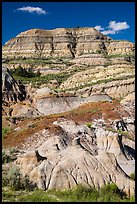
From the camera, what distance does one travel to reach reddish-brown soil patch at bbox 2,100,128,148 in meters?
23.4

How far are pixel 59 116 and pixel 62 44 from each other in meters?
93.3

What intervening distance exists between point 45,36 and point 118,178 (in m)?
111

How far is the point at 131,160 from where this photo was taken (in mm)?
22922

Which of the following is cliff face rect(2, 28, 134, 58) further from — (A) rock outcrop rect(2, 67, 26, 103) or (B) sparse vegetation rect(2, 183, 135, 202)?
(B) sparse vegetation rect(2, 183, 135, 202)

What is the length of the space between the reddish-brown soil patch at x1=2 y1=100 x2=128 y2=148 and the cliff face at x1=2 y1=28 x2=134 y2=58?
80.9m

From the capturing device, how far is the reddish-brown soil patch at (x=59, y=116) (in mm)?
23375

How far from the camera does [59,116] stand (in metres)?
28.6

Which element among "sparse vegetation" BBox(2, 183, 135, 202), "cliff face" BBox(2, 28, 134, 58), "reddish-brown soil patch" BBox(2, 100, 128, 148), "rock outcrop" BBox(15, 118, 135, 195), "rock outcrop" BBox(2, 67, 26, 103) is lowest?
"sparse vegetation" BBox(2, 183, 135, 202)

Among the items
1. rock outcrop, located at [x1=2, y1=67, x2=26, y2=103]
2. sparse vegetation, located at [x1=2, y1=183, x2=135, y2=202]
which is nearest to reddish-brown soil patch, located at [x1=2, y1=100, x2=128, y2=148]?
sparse vegetation, located at [x1=2, y1=183, x2=135, y2=202]

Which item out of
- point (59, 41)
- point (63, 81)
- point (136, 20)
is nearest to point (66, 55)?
point (59, 41)

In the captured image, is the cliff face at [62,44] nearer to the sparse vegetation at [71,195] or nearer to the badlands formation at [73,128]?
the badlands formation at [73,128]

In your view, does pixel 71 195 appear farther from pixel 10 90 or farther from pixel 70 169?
pixel 10 90

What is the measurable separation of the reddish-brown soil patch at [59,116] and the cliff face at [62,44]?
80863 mm

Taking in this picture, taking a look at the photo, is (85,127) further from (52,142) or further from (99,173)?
(99,173)
